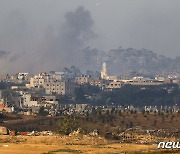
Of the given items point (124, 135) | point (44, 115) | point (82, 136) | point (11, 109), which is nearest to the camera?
point (82, 136)

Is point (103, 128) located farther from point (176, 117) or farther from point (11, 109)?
point (11, 109)

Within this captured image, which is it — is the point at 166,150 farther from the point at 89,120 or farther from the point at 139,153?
the point at 89,120

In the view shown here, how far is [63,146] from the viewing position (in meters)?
59.8

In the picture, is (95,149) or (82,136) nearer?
(95,149)

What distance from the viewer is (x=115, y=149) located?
2245 inches

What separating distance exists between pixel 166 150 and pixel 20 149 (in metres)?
12.3

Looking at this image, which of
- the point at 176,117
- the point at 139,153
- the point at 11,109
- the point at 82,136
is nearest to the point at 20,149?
the point at 139,153

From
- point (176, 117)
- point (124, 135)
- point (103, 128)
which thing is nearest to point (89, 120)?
point (103, 128)

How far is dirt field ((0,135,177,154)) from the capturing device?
54.0 metres

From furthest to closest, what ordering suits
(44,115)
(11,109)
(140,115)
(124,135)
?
(11,109) < (44,115) < (140,115) < (124,135)

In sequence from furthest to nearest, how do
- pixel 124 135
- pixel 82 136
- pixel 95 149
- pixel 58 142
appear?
pixel 124 135 < pixel 82 136 < pixel 58 142 < pixel 95 149

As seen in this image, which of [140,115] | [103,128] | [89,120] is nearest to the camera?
[103,128]

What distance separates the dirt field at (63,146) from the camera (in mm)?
54000

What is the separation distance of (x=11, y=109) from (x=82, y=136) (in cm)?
6491
